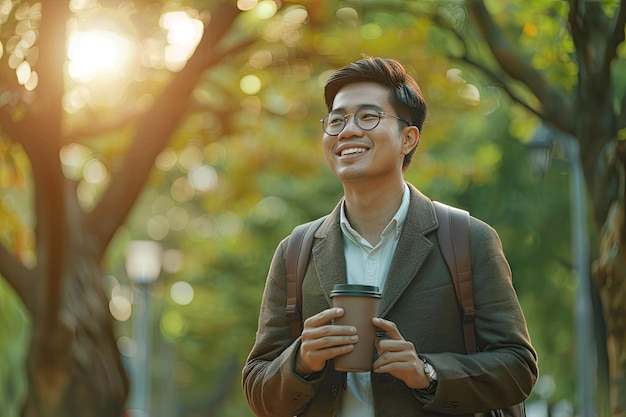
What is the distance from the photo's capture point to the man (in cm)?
394

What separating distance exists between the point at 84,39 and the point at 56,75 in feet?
4.10

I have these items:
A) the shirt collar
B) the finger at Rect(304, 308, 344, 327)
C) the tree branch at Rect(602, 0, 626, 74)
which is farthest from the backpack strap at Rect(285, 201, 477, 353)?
the tree branch at Rect(602, 0, 626, 74)

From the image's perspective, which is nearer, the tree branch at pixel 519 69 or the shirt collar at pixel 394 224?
the shirt collar at pixel 394 224

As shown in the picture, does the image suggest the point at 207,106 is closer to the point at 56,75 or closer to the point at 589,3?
the point at 56,75

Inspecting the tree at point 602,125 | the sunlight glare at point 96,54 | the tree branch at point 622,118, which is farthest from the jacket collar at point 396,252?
the sunlight glare at point 96,54

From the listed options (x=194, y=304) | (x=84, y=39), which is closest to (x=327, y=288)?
(x=84, y=39)

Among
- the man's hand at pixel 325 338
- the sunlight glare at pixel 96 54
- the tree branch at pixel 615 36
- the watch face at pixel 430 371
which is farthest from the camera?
the sunlight glare at pixel 96 54

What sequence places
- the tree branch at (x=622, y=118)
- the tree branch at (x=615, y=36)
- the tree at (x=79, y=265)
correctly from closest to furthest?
the tree branch at (x=615, y=36)
the tree branch at (x=622, y=118)
the tree at (x=79, y=265)

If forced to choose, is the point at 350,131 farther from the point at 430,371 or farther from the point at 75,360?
the point at 75,360

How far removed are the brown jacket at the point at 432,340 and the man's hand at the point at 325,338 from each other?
0.16 metres

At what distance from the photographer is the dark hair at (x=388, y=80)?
4.30 m

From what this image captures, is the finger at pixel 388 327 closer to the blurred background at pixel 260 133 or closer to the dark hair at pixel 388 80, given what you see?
the dark hair at pixel 388 80

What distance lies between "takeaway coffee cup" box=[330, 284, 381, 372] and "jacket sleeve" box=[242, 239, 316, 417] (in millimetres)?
266

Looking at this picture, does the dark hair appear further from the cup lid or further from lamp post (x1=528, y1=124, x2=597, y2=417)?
lamp post (x1=528, y1=124, x2=597, y2=417)
